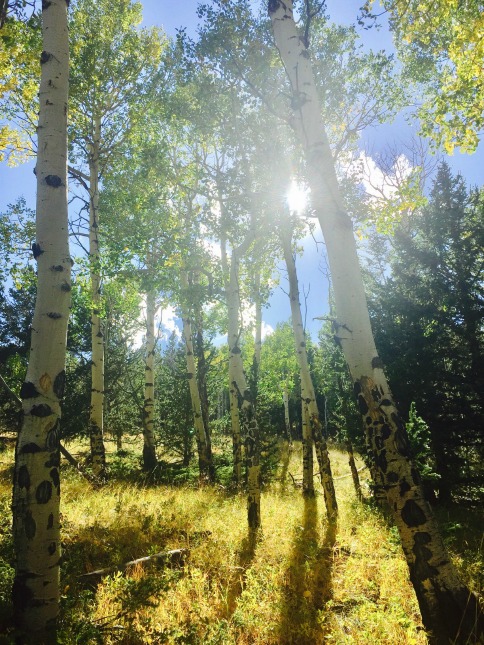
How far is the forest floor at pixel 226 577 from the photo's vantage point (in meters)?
3.00

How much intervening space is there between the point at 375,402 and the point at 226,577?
319 cm

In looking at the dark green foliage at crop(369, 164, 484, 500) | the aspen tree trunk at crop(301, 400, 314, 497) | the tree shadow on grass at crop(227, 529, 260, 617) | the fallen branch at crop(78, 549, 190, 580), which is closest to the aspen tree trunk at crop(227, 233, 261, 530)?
the tree shadow on grass at crop(227, 529, 260, 617)

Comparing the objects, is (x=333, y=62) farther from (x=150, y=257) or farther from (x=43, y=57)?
(x=43, y=57)

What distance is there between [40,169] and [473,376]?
11.9 m

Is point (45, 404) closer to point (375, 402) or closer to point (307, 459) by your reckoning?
point (375, 402)

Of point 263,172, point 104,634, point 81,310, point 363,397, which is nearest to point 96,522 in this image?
point 104,634


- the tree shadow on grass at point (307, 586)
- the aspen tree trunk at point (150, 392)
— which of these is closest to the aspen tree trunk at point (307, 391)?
the tree shadow on grass at point (307, 586)

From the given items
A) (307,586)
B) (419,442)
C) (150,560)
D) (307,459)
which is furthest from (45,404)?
(419,442)

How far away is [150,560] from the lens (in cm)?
454

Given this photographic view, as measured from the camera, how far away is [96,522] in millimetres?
5523

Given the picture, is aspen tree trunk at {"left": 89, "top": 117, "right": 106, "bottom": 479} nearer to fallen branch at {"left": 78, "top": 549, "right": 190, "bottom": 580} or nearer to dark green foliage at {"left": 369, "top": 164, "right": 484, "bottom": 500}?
fallen branch at {"left": 78, "top": 549, "right": 190, "bottom": 580}

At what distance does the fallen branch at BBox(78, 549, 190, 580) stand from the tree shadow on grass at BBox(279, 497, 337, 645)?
5.00 ft

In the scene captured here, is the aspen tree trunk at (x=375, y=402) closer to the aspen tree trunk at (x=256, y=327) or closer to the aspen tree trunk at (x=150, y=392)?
the aspen tree trunk at (x=256, y=327)

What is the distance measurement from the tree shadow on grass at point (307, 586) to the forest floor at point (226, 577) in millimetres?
14
